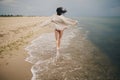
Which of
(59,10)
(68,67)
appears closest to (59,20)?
(59,10)

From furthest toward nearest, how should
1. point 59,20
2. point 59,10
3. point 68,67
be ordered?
point 59,20, point 59,10, point 68,67

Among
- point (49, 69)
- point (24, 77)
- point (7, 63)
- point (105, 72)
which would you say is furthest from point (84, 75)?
point (7, 63)

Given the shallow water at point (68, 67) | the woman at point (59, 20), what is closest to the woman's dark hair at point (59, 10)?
the woman at point (59, 20)

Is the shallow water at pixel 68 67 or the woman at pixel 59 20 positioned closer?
the shallow water at pixel 68 67

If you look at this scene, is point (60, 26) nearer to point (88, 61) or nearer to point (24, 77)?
point (88, 61)

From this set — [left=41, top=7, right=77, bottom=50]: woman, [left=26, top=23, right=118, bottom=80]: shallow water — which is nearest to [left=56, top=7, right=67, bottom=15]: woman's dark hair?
[left=41, top=7, right=77, bottom=50]: woman

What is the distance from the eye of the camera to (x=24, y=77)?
19.9ft

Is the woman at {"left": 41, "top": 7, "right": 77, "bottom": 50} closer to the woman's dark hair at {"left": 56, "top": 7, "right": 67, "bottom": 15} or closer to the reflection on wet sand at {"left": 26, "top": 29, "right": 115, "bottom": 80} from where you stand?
the woman's dark hair at {"left": 56, "top": 7, "right": 67, "bottom": 15}

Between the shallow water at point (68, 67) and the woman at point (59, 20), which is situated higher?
the woman at point (59, 20)

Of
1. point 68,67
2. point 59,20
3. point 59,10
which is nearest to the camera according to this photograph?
point 68,67

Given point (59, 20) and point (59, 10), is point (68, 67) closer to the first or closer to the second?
point (59, 20)

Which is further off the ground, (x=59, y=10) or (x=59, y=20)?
(x=59, y=10)

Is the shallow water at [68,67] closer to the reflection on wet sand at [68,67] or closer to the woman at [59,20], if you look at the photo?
the reflection on wet sand at [68,67]

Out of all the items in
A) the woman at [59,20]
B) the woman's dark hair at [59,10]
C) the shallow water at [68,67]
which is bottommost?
the shallow water at [68,67]
